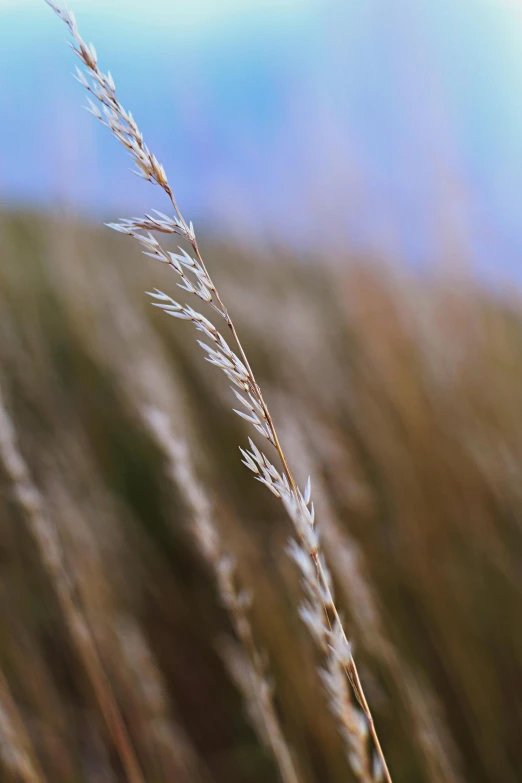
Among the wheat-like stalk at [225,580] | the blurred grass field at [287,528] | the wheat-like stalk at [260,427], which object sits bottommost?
the blurred grass field at [287,528]

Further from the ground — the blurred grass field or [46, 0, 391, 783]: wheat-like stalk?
[46, 0, 391, 783]: wheat-like stalk

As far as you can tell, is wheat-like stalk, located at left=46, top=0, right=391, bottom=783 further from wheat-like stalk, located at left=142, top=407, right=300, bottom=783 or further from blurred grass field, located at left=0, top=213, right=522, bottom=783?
blurred grass field, located at left=0, top=213, right=522, bottom=783

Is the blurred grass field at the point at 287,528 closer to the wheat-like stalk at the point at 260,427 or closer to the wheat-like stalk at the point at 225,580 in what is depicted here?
the wheat-like stalk at the point at 225,580

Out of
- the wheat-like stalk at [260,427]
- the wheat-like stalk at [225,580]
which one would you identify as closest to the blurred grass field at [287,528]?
the wheat-like stalk at [225,580]

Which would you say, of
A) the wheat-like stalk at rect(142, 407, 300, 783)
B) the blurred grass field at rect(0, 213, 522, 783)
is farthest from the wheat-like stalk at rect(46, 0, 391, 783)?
the blurred grass field at rect(0, 213, 522, 783)

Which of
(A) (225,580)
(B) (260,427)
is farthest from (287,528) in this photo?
(B) (260,427)
